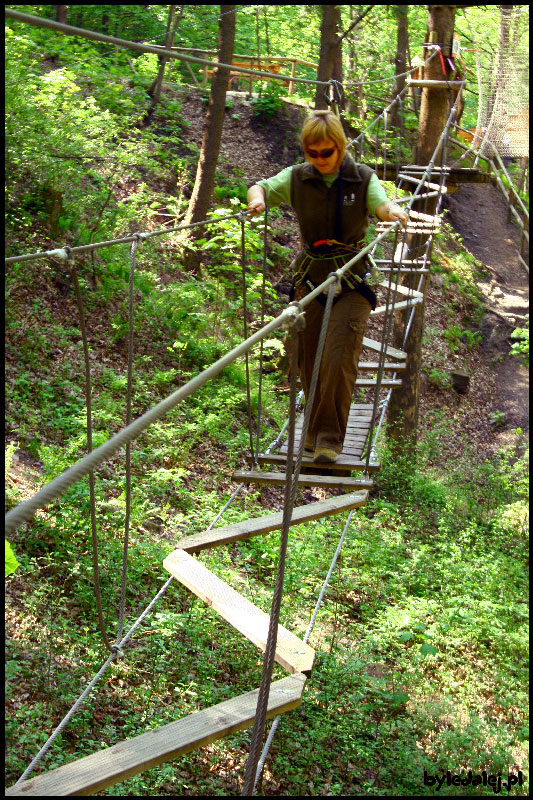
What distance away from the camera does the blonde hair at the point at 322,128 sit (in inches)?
117

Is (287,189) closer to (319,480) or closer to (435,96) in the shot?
(319,480)

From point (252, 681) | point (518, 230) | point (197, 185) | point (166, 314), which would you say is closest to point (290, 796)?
point (252, 681)

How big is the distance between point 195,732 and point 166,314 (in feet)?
17.9

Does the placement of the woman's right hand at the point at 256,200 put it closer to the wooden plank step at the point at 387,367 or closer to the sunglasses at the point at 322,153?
the sunglasses at the point at 322,153

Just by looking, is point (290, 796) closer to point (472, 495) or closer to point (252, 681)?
point (252, 681)

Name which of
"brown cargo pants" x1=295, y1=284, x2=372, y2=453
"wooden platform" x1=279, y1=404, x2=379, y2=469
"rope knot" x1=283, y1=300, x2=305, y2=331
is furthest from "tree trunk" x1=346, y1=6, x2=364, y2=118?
"rope knot" x1=283, y1=300, x2=305, y2=331

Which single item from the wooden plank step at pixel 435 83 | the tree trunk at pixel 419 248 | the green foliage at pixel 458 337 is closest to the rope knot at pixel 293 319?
the tree trunk at pixel 419 248

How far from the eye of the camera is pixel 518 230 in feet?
54.1

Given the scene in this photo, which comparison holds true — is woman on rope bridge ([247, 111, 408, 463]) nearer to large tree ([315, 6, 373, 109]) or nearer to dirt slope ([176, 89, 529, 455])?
large tree ([315, 6, 373, 109])

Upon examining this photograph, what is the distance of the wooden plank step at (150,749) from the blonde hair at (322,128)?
1956 millimetres

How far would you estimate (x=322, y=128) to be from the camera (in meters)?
2.99

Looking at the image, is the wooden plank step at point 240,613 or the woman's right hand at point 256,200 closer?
the wooden plank step at point 240,613

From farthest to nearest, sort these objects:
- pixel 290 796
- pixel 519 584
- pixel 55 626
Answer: pixel 519 584
pixel 55 626
pixel 290 796

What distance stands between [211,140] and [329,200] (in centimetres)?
517
